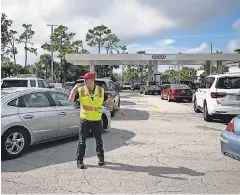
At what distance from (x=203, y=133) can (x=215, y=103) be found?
79.2 inches

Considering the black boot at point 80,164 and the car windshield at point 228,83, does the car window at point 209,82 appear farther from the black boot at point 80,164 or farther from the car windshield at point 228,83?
the black boot at point 80,164

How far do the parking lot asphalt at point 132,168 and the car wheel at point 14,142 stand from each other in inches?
6.8

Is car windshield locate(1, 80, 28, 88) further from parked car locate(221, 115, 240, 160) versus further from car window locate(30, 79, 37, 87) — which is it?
parked car locate(221, 115, 240, 160)

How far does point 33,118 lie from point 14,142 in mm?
684

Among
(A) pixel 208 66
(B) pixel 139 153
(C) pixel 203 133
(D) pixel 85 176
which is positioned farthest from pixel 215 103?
(A) pixel 208 66

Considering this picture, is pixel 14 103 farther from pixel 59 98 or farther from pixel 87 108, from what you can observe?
pixel 87 108

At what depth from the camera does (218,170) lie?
604 centimetres

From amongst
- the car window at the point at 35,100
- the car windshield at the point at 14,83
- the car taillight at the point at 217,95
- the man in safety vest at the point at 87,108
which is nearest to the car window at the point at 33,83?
the car windshield at the point at 14,83

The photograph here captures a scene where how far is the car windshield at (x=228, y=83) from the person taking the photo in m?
11.7

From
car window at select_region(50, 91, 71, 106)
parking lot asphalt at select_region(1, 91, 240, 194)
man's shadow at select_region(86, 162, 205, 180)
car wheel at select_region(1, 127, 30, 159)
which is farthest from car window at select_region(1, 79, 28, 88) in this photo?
man's shadow at select_region(86, 162, 205, 180)

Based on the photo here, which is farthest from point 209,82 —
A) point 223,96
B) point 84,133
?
point 84,133

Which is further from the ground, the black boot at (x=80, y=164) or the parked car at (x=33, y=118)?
the parked car at (x=33, y=118)

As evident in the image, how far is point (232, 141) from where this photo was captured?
5.74 m

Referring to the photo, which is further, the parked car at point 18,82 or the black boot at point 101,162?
the parked car at point 18,82
